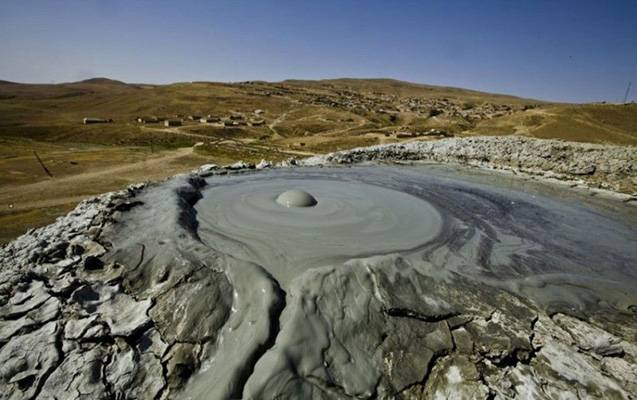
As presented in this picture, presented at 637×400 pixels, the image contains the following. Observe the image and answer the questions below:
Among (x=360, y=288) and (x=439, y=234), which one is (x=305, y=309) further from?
(x=439, y=234)

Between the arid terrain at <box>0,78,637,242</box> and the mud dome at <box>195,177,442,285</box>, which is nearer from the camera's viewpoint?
the mud dome at <box>195,177,442,285</box>

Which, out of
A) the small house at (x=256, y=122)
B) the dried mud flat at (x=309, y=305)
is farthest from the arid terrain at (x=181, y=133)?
the dried mud flat at (x=309, y=305)

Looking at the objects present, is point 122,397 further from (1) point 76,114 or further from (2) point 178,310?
(1) point 76,114

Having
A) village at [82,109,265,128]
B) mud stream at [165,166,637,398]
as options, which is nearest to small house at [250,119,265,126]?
village at [82,109,265,128]

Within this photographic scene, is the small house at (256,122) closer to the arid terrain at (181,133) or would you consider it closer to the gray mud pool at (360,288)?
the arid terrain at (181,133)

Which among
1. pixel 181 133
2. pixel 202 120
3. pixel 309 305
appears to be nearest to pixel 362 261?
pixel 309 305

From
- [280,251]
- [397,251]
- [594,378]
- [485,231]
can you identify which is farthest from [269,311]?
[485,231]

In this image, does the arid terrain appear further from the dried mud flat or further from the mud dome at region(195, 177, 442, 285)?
the dried mud flat
